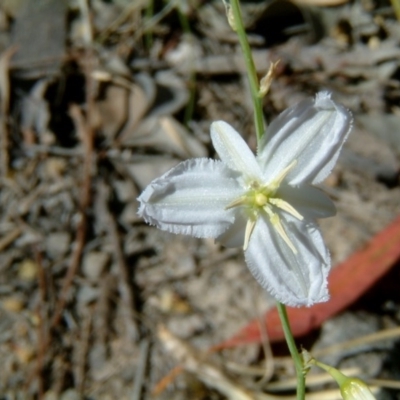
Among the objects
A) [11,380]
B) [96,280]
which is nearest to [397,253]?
[96,280]

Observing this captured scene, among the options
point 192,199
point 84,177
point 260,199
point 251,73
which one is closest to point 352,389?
point 260,199

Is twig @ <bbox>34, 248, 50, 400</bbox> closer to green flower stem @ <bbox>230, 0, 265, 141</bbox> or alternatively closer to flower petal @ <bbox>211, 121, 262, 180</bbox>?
flower petal @ <bbox>211, 121, 262, 180</bbox>

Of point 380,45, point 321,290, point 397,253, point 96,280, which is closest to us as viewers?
point 321,290

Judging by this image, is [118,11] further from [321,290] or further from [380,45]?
[321,290]

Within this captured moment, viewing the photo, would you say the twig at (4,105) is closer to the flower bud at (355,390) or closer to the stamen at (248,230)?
the stamen at (248,230)

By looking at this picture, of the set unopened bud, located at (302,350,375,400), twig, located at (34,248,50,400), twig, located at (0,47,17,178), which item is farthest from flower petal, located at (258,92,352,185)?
twig, located at (0,47,17,178)

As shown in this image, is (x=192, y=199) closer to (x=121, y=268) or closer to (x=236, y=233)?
(x=236, y=233)

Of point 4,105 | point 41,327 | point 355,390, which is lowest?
point 41,327
